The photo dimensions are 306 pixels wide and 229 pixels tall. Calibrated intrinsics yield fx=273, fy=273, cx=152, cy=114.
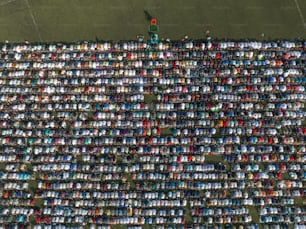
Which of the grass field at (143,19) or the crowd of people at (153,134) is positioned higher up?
the grass field at (143,19)

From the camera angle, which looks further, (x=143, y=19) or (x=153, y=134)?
(x=143, y=19)

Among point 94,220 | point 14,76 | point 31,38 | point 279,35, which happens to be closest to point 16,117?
point 14,76

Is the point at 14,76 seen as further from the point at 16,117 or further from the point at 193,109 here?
the point at 193,109

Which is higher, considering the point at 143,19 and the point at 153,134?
the point at 143,19

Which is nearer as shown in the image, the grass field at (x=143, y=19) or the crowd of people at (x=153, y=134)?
the crowd of people at (x=153, y=134)
